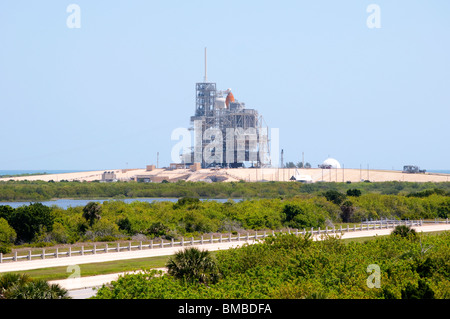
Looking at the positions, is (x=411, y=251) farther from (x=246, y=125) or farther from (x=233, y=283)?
(x=246, y=125)

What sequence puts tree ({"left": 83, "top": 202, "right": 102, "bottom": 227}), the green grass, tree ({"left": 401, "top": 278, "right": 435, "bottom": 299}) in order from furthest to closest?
1. tree ({"left": 83, "top": 202, "right": 102, "bottom": 227})
2. the green grass
3. tree ({"left": 401, "top": 278, "right": 435, "bottom": 299})

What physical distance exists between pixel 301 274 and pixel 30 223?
88.1 ft

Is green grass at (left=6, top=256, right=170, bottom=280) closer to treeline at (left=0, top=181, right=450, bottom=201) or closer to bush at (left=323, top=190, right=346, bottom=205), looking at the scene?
bush at (left=323, top=190, right=346, bottom=205)

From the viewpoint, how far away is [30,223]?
45.8 metres

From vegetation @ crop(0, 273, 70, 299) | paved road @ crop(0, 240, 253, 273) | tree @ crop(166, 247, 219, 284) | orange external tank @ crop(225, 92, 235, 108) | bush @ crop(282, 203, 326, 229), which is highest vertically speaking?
orange external tank @ crop(225, 92, 235, 108)

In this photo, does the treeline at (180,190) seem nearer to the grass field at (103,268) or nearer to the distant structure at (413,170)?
the distant structure at (413,170)

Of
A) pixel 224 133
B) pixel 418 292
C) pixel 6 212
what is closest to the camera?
pixel 418 292

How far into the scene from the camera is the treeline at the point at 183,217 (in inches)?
1800

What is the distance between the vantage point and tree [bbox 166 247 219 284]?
24594 millimetres

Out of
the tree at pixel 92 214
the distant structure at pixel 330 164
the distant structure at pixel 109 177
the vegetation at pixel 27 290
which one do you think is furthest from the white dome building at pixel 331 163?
the vegetation at pixel 27 290

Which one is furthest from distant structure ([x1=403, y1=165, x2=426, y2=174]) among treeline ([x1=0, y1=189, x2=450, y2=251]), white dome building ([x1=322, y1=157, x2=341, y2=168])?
treeline ([x1=0, y1=189, x2=450, y2=251])

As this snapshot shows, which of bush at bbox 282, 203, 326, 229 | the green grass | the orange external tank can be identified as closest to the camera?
the green grass

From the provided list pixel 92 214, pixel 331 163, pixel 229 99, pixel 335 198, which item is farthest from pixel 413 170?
pixel 92 214

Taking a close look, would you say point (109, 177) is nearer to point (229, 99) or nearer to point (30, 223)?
point (229, 99)
